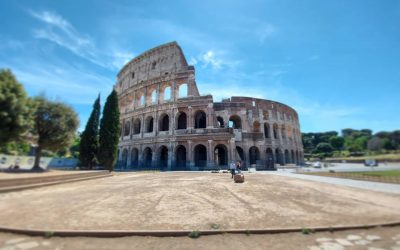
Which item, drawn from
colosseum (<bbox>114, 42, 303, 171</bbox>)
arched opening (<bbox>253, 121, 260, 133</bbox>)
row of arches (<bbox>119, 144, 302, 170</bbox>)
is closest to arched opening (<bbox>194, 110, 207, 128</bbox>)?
colosseum (<bbox>114, 42, 303, 171</bbox>)

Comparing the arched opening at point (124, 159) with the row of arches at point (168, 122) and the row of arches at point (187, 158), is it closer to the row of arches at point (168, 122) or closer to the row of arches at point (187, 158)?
the row of arches at point (187, 158)

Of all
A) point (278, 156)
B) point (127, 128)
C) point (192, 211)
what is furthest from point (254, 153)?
point (192, 211)

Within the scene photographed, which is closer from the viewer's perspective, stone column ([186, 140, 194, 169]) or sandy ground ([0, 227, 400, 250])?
sandy ground ([0, 227, 400, 250])

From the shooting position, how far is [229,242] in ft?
14.1

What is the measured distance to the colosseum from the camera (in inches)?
1150

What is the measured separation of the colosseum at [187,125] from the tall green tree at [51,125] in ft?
50.3

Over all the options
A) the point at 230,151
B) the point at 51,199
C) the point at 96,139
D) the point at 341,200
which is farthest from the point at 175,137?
the point at 341,200

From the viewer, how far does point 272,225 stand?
521 centimetres

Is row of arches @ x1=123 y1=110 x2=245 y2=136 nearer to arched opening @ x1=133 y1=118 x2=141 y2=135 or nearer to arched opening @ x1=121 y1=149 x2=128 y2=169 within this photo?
arched opening @ x1=133 y1=118 x2=141 y2=135

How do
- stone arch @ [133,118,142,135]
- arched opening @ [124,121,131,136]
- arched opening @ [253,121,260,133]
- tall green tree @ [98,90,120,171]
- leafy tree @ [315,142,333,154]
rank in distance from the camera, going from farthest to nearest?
leafy tree @ [315,142,333,154], arched opening @ [253,121,260,133], arched opening @ [124,121,131,136], stone arch @ [133,118,142,135], tall green tree @ [98,90,120,171]

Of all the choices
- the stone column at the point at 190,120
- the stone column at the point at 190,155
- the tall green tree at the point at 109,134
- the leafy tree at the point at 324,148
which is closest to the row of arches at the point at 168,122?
the stone column at the point at 190,120

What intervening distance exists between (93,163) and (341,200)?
81.3 feet

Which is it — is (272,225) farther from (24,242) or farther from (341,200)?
(24,242)

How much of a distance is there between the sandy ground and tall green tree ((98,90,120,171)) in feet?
65.4
